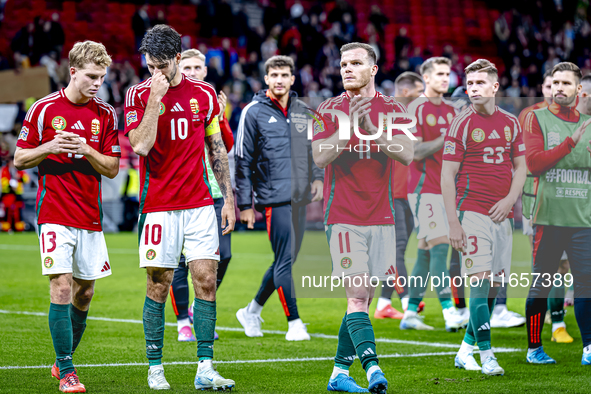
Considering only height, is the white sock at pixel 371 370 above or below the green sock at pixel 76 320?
below

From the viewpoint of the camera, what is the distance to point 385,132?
4609 millimetres

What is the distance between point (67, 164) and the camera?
15.4ft

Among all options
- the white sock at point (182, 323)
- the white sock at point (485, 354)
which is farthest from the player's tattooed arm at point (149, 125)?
the white sock at point (485, 354)

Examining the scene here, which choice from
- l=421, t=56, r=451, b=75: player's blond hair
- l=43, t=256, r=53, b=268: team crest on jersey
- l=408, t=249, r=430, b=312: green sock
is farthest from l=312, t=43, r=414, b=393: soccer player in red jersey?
l=421, t=56, r=451, b=75: player's blond hair

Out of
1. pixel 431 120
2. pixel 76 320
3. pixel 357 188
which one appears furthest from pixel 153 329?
pixel 431 120

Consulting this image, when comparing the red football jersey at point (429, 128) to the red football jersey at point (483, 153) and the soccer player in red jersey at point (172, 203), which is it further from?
the soccer player in red jersey at point (172, 203)

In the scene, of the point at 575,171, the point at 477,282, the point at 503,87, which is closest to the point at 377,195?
the point at 477,282

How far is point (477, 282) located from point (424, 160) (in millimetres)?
2565

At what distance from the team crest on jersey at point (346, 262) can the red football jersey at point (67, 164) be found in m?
1.52

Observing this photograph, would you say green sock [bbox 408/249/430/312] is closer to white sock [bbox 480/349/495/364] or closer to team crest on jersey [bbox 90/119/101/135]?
white sock [bbox 480/349/495/364]

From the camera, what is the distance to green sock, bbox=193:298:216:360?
15.1 ft

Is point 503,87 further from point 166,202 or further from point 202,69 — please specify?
point 166,202

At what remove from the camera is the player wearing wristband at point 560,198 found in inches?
224

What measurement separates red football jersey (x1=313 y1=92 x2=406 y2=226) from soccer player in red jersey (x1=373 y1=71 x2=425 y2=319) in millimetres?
3265
